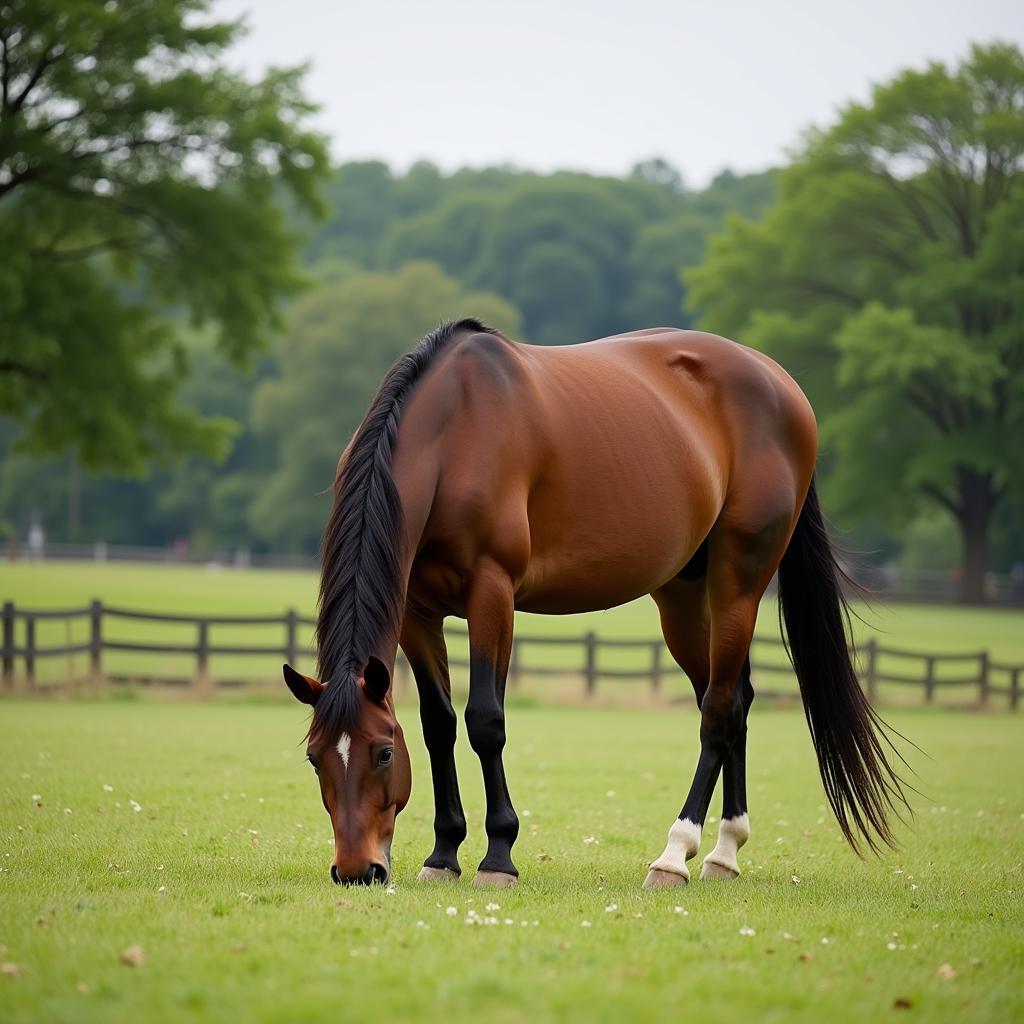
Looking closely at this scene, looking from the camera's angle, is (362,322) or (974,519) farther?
(362,322)

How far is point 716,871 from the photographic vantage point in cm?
735

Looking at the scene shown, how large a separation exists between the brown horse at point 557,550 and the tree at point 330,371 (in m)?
62.3

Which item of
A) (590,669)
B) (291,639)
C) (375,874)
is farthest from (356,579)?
(590,669)

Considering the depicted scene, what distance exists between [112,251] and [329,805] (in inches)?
955

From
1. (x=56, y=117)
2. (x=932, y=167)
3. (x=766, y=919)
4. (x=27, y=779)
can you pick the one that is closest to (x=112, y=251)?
(x=56, y=117)

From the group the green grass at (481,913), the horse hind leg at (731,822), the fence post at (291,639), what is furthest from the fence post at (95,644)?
the horse hind leg at (731,822)

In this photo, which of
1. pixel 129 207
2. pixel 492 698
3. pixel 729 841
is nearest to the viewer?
pixel 492 698

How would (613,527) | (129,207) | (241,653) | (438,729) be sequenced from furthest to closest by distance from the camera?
1. (129,207)
2. (241,653)
3. (613,527)
4. (438,729)

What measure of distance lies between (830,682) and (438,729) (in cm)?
254

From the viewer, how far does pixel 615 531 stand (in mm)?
7152

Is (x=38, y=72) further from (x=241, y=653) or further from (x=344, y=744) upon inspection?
(x=344, y=744)

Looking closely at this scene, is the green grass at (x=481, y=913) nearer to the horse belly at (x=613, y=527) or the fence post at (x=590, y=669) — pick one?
the horse belly at (x=613, y=527)

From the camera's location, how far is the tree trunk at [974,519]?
44688mm

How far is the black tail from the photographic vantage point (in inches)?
301
